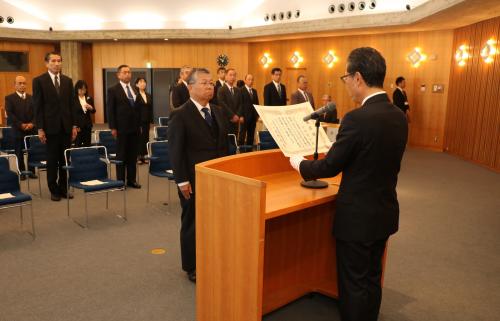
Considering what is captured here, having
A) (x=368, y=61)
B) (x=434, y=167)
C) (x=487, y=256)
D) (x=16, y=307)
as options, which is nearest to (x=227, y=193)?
(x=368, y=61)

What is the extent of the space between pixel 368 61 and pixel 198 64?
14102mm

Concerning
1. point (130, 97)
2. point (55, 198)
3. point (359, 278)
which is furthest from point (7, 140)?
point (359, 278)

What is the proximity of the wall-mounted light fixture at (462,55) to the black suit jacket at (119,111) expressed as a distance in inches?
321

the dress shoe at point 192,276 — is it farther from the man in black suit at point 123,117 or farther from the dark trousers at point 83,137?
the dark trousers at point 83,137

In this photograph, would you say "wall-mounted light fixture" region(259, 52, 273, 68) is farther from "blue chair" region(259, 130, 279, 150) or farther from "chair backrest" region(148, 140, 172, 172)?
"chair backrest" region(148, 140, 172, 172)

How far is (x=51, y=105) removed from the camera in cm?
595

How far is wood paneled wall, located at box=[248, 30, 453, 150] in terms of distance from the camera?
11828 millimetres

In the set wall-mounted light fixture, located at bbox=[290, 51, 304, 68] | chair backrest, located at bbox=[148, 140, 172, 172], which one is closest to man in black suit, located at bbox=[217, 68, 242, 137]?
chair backrest, located at bbox=[148, 140, 172, 172]

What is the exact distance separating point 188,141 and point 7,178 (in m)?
2.43

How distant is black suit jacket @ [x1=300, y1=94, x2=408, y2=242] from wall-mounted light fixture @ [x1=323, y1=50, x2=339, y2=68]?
11.7 meters

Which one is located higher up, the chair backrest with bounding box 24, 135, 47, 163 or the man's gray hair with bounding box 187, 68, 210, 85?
the man's gray hair with bounding box 187, 68, 210, 85

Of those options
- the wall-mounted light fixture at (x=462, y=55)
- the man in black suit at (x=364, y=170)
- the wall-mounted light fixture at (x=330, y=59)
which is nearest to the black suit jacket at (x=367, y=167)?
the man in black suit at (x=364, y=170)

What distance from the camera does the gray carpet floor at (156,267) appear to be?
3355 millimetres

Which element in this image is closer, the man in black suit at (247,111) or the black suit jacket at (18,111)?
the black suit jacket at (18,111)
